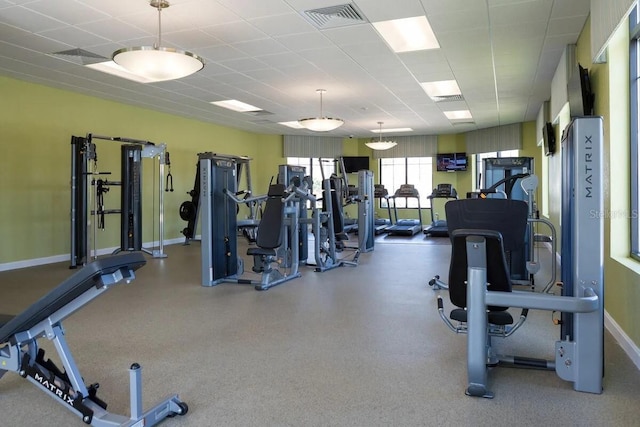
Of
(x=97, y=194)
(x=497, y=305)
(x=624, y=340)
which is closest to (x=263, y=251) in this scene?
(x=497, y=305)

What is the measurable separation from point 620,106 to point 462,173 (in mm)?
9728

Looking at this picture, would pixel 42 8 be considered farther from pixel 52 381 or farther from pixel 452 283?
pixel 452 283

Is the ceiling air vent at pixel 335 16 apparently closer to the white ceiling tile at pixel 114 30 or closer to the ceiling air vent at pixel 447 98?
the white ceiling tile at pixel 114 30

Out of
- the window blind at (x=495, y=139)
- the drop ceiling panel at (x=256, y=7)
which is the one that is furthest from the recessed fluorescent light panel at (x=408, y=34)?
the window blind at (x=495, y=139)

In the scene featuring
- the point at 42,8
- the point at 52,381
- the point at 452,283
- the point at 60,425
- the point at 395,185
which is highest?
the point at 42,8

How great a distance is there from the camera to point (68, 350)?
2148 millimetres

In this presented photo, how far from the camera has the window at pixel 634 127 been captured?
11.0ft

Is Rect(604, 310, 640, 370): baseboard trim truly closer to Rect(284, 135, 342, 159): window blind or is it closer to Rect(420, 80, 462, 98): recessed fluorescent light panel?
Rect(420, 80, 462, 98): recessed fluorescent light panel

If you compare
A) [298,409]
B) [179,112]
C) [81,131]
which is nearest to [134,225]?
[81,131]

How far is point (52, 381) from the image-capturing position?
2146 millimetres

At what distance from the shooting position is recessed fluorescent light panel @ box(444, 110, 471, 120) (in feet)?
32.0

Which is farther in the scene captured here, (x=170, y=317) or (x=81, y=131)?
(x=81, y=131)

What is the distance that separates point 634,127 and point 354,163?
34.4 ft

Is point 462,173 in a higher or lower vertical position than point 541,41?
lower
